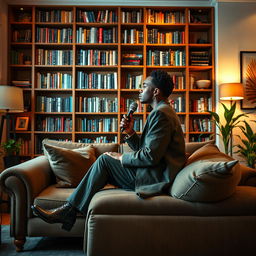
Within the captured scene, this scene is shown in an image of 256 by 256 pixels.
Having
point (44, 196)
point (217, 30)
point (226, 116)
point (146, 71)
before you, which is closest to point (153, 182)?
point (44, 196)

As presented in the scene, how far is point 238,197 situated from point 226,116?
249cm

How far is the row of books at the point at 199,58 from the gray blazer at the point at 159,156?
2585 mm

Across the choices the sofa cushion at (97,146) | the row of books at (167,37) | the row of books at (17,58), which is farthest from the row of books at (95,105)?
the sofa cushion at (97,146)

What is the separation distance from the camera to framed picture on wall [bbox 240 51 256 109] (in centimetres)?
445

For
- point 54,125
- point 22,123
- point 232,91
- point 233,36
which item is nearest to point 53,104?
point 54,125

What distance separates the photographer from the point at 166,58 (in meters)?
4.49

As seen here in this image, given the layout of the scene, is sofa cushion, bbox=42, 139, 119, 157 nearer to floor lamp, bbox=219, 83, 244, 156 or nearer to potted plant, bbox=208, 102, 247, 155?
potted plant, bbox=208, 102, 247, 155

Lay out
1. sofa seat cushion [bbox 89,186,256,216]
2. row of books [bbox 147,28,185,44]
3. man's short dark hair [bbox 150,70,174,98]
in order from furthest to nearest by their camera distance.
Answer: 1. row of books [bbox 147,28,185,44]
2. man's short dark hair [bbox 150,70,174,98]
3. sofa seat cushion [bbox 89,186,256,216]

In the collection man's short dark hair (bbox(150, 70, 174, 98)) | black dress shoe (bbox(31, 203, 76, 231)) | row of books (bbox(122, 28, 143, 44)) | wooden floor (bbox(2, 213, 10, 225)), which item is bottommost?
wooden floor (bbox(2, 213, 10, 225))

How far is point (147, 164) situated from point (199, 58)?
9.54ft

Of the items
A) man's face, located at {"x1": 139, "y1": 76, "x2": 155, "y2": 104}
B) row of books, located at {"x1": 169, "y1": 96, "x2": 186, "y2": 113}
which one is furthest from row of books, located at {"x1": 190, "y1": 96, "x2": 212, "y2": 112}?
man's face, located at {"x1": 139, "y1": 76, "x2": 155, "y2": 104}

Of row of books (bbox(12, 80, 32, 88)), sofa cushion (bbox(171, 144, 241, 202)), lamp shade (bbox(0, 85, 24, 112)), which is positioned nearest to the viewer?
sofa cushion (bbox(171, 144, 241, 202))

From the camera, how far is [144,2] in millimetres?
4422

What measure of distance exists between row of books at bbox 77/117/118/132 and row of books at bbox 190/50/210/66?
137 cm
